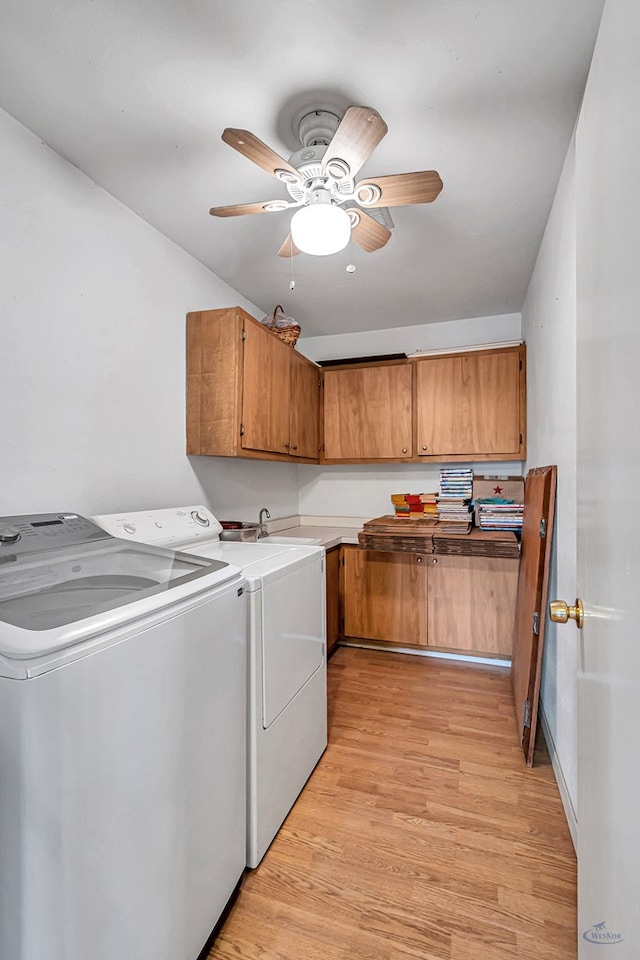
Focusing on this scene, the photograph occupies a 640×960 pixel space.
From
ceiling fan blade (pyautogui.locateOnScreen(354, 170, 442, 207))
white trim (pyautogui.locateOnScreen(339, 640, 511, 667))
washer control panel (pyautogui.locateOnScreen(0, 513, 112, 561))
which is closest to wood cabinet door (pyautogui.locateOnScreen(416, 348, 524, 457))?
white trim (pyautogui.locateOnScreen(339, 640, 511, 667))

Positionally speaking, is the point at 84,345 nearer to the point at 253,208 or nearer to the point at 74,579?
the point at 253,208

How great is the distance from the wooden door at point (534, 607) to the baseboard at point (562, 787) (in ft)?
0.32

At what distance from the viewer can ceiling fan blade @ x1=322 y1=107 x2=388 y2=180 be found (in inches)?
47.4

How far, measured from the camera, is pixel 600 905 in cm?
72

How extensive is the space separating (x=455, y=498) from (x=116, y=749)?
2805 mm

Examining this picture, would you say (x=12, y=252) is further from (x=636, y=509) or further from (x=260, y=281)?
Answer: (x=636, y=509)

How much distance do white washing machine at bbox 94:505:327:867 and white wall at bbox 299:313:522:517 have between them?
71.4 inches

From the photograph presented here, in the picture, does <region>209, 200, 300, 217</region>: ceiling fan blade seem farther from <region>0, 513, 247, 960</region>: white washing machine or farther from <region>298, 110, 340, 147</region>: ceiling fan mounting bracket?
<region>0, 513, 247, 960</region>: white washing machine

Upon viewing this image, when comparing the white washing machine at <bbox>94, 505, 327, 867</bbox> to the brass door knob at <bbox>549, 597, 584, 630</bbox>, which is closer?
the brass door knob at <bbox>549, 597, 584, 630</bbox>

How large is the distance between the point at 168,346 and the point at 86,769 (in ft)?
6.32

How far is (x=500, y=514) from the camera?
303 cm

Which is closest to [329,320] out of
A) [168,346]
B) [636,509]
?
[168,346]

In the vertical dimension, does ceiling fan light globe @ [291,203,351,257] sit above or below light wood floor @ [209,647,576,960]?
above

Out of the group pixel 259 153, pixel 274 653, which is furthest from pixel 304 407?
pixel 274 653
